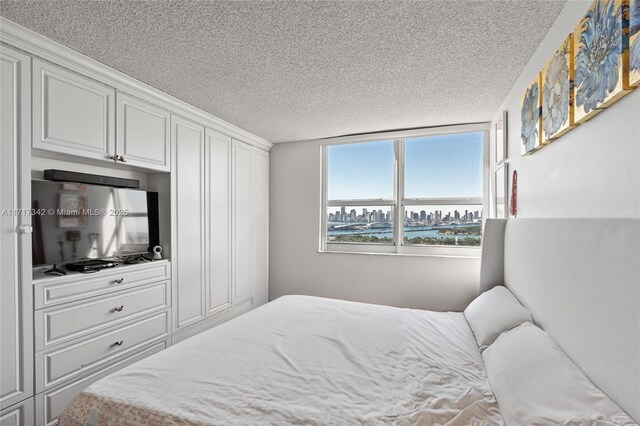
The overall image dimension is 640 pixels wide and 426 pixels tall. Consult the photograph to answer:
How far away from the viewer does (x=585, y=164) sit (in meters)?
1.29

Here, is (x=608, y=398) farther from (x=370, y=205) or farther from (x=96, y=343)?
(x=370, y=205)

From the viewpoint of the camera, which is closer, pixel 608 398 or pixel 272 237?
pixel 608 398

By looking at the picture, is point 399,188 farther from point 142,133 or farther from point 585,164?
point 142,133

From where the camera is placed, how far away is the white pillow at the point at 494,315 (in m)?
1.72

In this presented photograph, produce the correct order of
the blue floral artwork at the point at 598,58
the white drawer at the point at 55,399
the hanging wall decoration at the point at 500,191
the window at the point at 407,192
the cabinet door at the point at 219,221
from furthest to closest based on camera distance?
the window at the point at 407,192 < the cabinet door at the point at 219,221 < the hanging wall decoration at the point at 500,191 < the white drawer at the point at 55,399 < the blue floral artwork at the point at 598,58

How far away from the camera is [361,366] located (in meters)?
1.58

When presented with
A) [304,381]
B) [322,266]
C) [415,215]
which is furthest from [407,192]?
[304,381]

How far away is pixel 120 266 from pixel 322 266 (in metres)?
2.39

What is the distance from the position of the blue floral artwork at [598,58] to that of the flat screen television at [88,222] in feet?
9.68

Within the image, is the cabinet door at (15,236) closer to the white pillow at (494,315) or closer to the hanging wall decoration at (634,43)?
the white pillow at (494,315)

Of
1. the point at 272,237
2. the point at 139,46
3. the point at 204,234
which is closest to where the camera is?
the point at 139,46

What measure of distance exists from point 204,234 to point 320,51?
7.13ft

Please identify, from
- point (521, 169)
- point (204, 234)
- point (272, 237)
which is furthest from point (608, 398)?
point (272, 237)

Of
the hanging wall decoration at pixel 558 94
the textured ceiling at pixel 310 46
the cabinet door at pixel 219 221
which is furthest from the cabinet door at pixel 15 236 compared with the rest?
the hanging wall decoration at pixel 558 94
